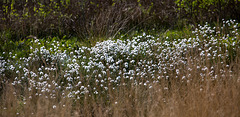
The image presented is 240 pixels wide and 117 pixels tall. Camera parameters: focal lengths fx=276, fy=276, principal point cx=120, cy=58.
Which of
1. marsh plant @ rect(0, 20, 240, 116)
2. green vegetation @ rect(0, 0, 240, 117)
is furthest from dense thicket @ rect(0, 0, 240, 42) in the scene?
marsh plant @ rect(0, 20, 240, 116)

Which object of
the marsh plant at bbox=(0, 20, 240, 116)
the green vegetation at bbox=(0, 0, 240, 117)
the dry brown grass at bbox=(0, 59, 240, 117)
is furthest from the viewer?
the green vegetation at bbox=(0, 0, 240, 117)

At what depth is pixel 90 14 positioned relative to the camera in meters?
7.76

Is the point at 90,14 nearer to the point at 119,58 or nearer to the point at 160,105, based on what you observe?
the point at 119,58

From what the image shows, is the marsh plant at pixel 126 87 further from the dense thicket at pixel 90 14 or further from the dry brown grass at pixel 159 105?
the dense thicket at pixel 90 14

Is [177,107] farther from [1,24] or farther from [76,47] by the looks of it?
[1,24]

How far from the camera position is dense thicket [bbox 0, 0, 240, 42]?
743cm

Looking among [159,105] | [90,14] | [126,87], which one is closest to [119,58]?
[126,87]

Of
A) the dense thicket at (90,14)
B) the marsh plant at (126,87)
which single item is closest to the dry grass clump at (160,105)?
the marsh plant at (126,87)

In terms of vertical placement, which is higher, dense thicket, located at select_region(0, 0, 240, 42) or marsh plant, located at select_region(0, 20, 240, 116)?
dense thicket, located at select_region(0, 0, 240, 42)

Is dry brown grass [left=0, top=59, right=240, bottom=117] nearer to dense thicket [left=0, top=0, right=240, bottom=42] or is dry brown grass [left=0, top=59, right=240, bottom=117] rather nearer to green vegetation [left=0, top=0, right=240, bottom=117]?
green vegetation [left=0, top=0, right=240, bottom=117]

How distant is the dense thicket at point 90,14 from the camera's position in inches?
293

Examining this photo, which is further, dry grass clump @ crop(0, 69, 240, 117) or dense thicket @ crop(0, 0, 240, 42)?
dense thicket @ crop(0, 0, 240, 42)

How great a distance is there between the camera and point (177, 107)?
10.5ft

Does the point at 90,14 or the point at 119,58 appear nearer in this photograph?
the point at 119,58
